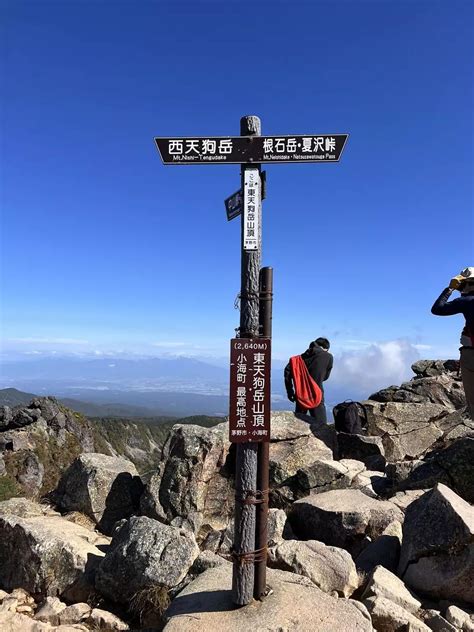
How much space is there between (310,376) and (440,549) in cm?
777

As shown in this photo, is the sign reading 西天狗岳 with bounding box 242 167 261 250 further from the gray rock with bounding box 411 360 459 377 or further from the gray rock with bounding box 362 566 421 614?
the gray rock with bounding box 411 360 459 377

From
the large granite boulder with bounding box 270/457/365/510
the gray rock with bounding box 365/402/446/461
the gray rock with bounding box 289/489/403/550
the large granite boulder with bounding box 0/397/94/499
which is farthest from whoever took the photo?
the large granite boulder with bounding box 0/397/94/499

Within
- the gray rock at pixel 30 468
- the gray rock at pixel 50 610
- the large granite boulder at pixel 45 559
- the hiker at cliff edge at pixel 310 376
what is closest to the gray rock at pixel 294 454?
the hiker at cliff edge at pixel 310 376

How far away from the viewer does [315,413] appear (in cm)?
1450

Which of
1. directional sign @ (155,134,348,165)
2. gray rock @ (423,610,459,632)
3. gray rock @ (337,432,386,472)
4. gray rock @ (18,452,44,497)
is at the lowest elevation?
gray rock @ (18,452,44,497)

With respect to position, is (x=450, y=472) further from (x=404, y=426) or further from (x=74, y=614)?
(x=74, y=614)

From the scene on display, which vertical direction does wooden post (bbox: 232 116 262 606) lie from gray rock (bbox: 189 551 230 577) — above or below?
above

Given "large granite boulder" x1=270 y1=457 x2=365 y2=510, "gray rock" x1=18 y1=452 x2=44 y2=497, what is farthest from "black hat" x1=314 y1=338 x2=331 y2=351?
"gray rock" x1=18 y1=452 x2=44 y2=497

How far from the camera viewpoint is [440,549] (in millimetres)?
6980

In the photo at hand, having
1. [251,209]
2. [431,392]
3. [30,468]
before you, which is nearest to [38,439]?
[30,468]

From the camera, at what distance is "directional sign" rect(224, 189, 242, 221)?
20.7 feet

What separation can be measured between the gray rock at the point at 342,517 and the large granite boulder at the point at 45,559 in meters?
3.82

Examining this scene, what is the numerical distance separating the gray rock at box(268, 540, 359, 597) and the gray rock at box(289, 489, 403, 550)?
96 centimetres

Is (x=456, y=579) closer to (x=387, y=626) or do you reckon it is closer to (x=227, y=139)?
(x=387, y=626)
